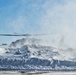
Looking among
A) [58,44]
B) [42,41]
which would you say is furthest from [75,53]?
[42,41]

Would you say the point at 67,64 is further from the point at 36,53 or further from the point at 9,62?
the point at 36,53

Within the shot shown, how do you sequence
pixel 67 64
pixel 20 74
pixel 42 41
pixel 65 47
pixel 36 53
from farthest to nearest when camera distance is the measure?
pixel 42 41, pixel 65 47, pixel 36 53, pixel 67 64, pixel 20 74

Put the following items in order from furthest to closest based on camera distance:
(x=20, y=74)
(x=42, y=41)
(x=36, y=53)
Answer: (x=42, y=41)
(x=36, y=53)
(x=20, y=74)

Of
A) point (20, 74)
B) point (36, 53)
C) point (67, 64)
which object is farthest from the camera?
point (36, 53)

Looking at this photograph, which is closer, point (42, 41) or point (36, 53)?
point (36, 53)

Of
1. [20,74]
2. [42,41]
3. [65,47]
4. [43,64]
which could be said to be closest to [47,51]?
[65,47]

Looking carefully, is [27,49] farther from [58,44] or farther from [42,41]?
[42,41]

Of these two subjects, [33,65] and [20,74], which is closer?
[20,74]

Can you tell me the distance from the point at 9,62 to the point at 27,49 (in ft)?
87.7

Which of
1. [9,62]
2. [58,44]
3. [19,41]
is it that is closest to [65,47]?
[58,44]

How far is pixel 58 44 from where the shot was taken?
136m

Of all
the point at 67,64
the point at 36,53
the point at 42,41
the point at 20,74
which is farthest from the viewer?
the point at 42,41

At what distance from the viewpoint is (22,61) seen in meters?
82.8

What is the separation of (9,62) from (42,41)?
206ft
